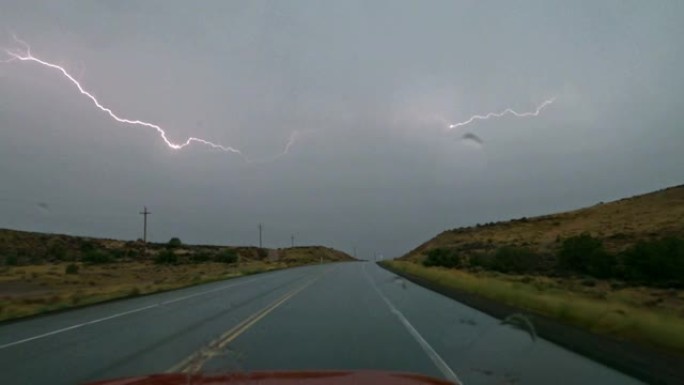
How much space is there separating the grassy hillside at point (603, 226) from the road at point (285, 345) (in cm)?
6179

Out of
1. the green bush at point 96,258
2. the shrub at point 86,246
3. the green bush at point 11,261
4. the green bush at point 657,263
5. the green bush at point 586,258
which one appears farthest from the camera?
the shrub at point 86,246

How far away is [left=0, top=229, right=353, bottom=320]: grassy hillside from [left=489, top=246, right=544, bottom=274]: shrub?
25.3 metres

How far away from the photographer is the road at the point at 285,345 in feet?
37.4

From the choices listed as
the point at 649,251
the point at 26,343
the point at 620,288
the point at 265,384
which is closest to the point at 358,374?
the point at 265,384

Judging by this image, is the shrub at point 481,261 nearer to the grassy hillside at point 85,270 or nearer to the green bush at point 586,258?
the green bush at point 586,258

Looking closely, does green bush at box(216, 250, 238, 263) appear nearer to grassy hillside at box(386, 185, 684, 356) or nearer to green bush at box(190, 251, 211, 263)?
green bush at box(190, 251, 211, 263)

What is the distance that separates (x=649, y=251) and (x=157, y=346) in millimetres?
47992

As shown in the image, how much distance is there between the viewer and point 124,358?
42.5ft

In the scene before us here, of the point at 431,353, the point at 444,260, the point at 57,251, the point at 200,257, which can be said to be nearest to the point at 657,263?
the point at 444,260

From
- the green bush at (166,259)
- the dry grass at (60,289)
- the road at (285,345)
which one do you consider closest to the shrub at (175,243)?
the green bush at (166,259)

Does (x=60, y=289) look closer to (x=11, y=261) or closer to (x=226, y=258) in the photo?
(x=11, y=261)

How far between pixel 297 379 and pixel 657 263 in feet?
169

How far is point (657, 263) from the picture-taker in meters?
53.5

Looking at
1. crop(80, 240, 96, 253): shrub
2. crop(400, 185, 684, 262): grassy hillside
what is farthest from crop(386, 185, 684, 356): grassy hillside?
crop(80, 240, 96, 253): shrub
